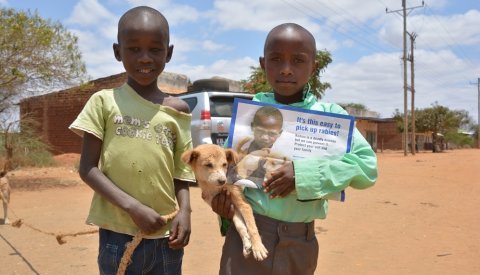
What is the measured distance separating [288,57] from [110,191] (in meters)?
0.98

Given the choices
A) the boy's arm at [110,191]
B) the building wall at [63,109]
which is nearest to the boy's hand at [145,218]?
the boy's arm at [110,191]

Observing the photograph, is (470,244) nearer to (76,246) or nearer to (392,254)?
(392,254)

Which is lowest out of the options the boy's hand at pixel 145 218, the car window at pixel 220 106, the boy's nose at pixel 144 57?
the boy's hand at pixel 145 218

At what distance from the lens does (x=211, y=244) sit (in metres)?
5.50

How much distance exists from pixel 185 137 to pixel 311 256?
0.83 m

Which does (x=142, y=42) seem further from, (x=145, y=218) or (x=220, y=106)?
(x=220, y=106)

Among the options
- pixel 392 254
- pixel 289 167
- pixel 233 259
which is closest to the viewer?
pixel 289 167

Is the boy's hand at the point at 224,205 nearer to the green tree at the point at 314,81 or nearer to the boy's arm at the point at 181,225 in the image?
the boy's arm at the point at 181,225

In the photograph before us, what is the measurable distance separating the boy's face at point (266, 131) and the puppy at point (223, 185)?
5.5 inches

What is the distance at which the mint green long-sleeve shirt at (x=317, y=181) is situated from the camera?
187 cm

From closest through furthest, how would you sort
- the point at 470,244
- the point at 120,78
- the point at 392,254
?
the point at 392,254 < the point at 470,244 < the point at 120,78

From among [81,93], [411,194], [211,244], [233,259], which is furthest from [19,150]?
[233,259]

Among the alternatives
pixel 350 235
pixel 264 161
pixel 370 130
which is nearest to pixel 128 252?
pixel 264 161

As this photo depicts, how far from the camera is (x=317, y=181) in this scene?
1861mm
